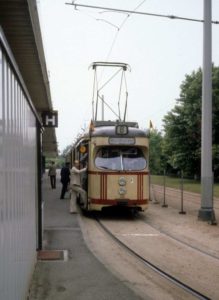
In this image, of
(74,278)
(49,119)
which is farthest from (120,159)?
(74,278)

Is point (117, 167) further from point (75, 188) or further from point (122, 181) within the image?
point (75, 188)

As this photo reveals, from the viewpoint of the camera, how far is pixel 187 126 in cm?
5203

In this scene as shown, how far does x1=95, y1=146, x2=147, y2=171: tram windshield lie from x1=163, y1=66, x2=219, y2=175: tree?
32.1m

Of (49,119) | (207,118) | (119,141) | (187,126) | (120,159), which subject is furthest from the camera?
(187,126)

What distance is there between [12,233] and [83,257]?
6129mm

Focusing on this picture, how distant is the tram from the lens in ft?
58.2

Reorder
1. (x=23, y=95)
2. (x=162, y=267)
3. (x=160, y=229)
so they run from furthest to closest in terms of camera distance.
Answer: (x=160, y=229) < (x=162, y=267) < (x=23, y=95)

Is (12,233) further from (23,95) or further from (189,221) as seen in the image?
(189,221)

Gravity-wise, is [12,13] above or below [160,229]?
above

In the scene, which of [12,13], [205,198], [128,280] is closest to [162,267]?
[128,280]

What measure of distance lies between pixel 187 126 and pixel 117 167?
114 feet

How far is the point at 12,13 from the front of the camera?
7781 mm

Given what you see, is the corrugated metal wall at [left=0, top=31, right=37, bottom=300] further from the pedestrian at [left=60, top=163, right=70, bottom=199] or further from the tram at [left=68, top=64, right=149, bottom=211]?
the pedestrian at [left=60, top=163, right=70, bottom=199]

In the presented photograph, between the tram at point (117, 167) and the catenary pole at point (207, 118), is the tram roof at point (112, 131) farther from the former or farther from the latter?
the catenary pole at point (207, 118)
